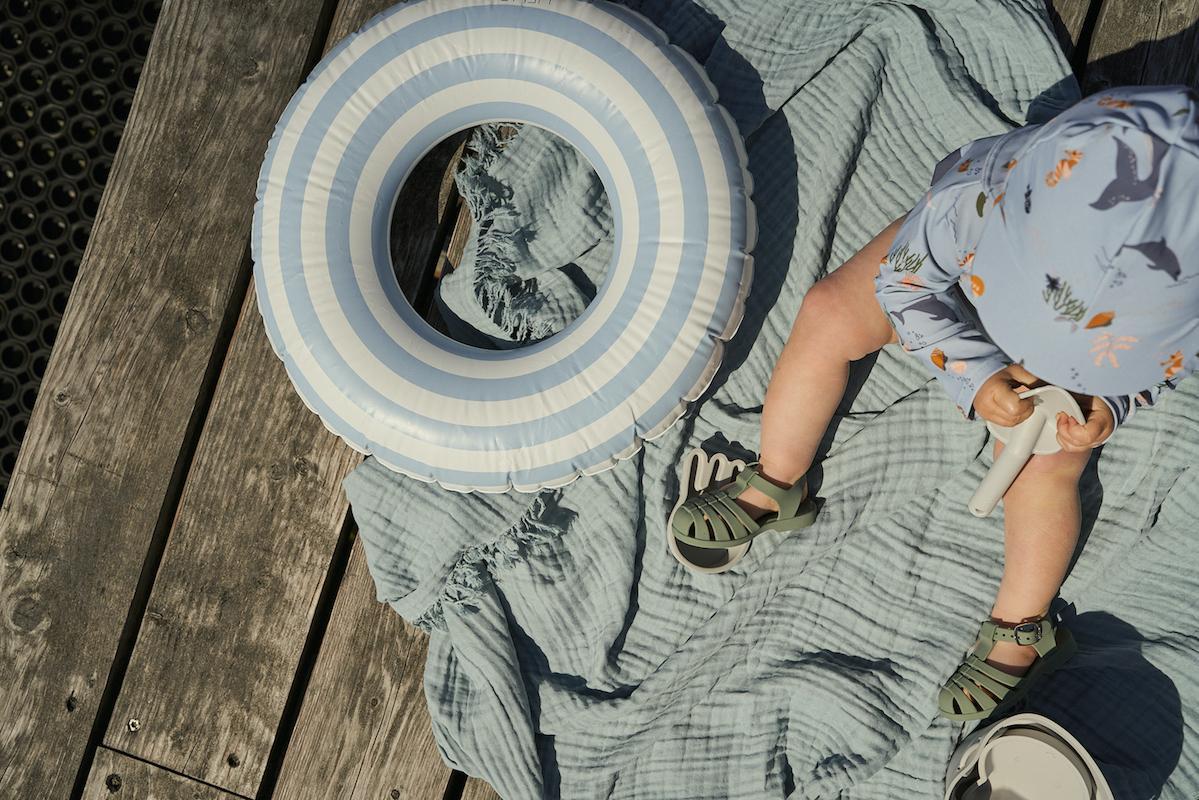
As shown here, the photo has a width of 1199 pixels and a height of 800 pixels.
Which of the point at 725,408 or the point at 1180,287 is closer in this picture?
the point at 1180,287

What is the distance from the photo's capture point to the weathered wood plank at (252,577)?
1.34 metres

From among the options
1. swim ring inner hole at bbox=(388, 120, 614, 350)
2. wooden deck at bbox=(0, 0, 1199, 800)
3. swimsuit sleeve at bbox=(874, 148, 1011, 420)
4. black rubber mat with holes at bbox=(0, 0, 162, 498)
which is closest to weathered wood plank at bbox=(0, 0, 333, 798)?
wooden deck at bbox=(0, 0, 1199, 800)

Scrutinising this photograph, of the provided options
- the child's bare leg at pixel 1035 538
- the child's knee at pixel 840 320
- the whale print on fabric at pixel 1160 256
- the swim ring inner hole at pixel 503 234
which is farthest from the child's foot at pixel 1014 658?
the swim ring inner hole at pixel 503 234

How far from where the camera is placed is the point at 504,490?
1.19 meters

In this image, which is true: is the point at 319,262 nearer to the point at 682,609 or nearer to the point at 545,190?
the point at 545,190

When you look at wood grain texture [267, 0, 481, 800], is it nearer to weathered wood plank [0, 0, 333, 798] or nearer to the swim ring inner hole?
the swim ring inner hole

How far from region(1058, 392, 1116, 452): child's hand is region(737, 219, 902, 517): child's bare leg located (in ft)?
0.83

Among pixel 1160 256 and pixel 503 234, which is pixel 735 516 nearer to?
pixel 503 234

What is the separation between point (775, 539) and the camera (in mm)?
1301

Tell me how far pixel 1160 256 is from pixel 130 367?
1347 millimetres

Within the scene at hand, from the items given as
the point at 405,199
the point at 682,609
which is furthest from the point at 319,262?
the point at 682,609

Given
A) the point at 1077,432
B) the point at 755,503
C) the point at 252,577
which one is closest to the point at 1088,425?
the point at 1077,432

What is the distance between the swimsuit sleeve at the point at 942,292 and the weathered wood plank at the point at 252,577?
70 cm

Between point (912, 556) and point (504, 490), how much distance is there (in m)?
0.59
